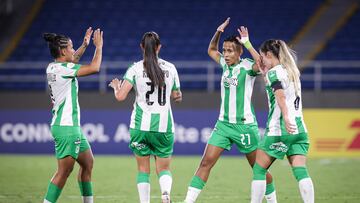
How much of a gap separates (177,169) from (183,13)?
1239 cm

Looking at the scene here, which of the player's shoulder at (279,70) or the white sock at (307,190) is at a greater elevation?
the player's shoulder at (279,70)

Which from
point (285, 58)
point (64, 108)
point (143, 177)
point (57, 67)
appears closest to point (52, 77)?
point (57, 67)

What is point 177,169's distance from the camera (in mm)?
16281

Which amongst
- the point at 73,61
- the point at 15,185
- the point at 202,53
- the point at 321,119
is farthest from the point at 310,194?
the point at 202,53

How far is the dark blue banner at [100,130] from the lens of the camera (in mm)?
19547

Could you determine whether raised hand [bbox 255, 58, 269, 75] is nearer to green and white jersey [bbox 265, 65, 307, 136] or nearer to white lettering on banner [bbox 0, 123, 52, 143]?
green and white jersey [bbox 265, 65, 307, 136]

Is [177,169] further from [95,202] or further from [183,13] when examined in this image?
[183,13]

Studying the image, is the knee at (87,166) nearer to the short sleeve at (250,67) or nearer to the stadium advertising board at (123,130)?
the short sleeve at (250,67)

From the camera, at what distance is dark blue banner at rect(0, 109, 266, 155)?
1955cm

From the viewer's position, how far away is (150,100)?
29.5 ft

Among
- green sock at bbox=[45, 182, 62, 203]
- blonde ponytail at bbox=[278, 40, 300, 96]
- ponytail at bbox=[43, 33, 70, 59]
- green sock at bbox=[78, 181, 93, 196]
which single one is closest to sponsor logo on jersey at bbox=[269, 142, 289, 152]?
blonde ponytail at bbox=[278, 40, 300, 96]

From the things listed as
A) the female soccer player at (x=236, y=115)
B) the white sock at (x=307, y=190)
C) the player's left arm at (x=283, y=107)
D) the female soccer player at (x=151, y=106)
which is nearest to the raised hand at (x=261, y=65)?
the female soccer player at (x=236, y=115)

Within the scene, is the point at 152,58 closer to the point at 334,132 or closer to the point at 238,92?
the point at 238,92

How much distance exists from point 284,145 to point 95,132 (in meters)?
11.2
